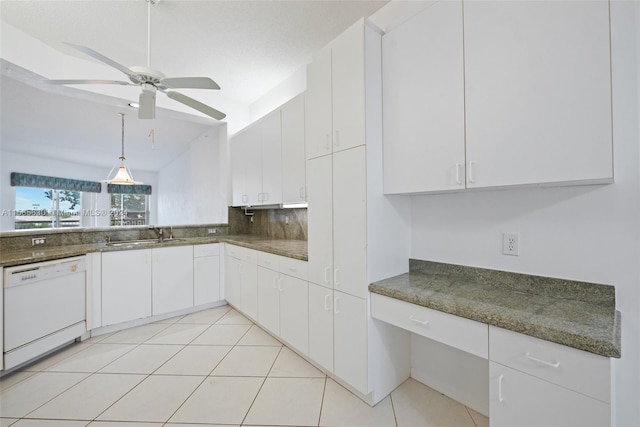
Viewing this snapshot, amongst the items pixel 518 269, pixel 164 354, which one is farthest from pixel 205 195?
pixel 518 269

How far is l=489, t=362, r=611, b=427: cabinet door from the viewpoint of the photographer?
874 millimetres

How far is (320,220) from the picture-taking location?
1.85 meters

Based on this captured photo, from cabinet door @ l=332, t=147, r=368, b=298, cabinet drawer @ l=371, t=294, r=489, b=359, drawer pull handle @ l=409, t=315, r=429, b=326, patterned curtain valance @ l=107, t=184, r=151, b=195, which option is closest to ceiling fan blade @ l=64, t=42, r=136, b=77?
cabinet door @ l=332, t=147, r=368, b=298

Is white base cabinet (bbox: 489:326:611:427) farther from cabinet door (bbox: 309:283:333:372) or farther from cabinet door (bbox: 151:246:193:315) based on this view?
cabinet door (bbox: 151:246:193:315)

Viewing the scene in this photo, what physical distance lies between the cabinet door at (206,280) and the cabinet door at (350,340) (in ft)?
6.87

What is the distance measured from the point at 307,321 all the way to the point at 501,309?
1.30 metres

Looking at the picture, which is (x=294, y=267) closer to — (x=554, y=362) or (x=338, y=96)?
(x=338, y=96)

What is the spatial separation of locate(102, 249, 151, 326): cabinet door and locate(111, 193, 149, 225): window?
1.38m

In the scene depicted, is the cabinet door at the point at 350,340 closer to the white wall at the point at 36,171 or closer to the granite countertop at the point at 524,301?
the granite countertop at the point at 524,301

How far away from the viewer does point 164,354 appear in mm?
2260

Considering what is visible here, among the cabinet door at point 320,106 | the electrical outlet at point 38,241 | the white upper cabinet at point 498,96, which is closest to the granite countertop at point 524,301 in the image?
the white upper cabinet at point 498,96

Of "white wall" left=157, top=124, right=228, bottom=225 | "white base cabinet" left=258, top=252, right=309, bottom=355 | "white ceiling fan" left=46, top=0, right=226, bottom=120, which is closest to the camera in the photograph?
"white ceiling fan" left=46, top=0, right=226, bottom=120

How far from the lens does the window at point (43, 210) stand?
9.81ft

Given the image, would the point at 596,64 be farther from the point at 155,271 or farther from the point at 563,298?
the point at 155,271
